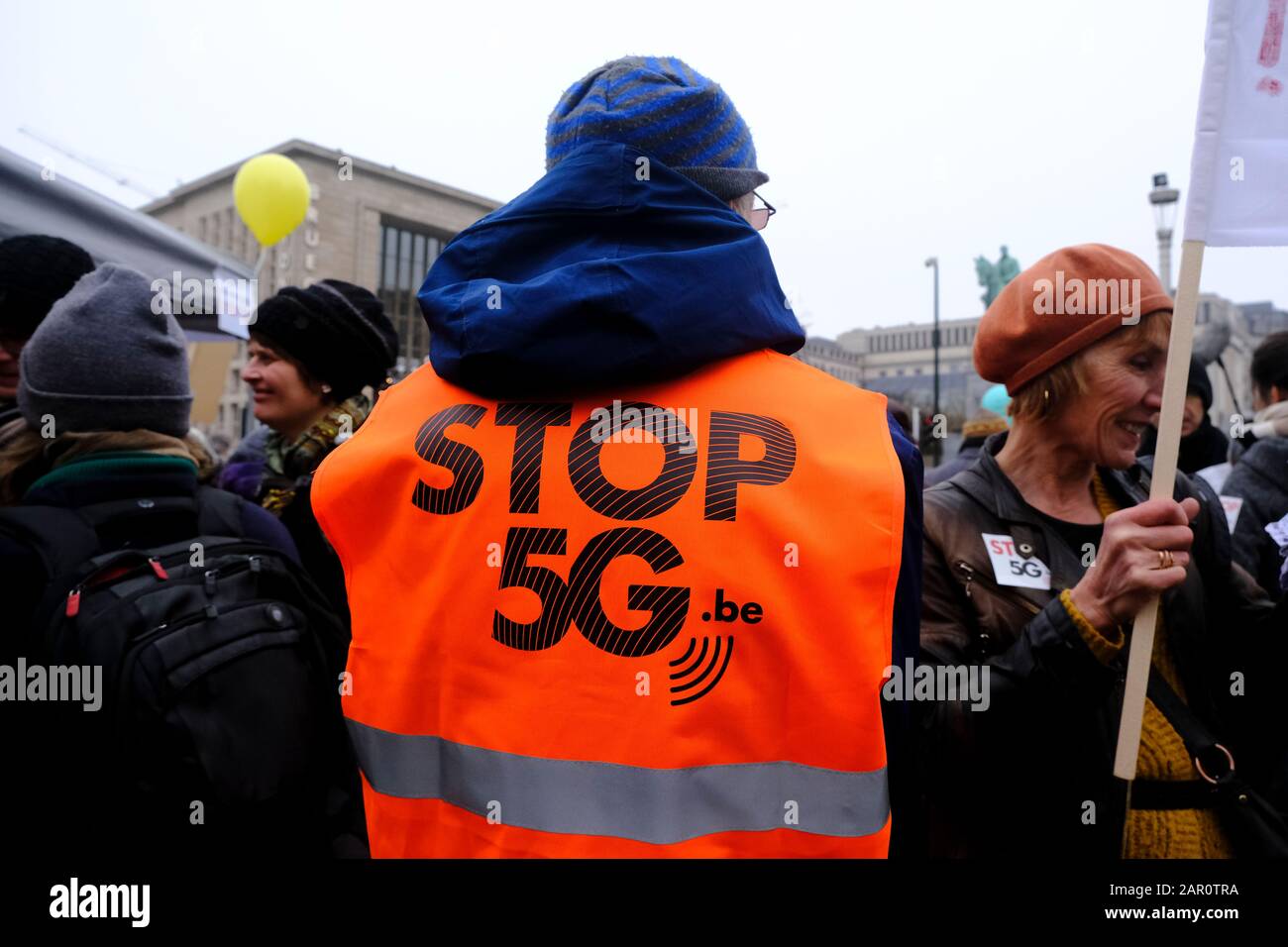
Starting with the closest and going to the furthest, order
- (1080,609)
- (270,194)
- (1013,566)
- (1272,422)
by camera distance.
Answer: (1080,609) → (1013,566) → (1272,422) → (270,194)

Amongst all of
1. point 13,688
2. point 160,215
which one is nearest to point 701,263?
point 13,688

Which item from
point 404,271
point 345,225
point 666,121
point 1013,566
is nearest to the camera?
point 666,121

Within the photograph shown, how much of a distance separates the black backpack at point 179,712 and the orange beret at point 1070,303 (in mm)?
1772

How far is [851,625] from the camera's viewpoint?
1138 millimetres

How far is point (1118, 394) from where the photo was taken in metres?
2.03

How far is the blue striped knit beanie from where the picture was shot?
4.57ft

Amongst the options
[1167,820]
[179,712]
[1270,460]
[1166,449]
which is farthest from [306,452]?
[1270,460]

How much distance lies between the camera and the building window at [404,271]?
179 feet

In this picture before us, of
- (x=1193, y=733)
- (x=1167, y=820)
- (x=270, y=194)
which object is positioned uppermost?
(x=270, y=194)

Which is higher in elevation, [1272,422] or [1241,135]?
[1241,135]

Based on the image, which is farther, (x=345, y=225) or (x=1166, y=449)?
(x=345, y=225)

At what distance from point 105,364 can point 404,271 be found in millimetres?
59686

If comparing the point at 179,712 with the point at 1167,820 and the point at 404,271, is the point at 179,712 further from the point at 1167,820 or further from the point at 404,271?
the point at 404,271
